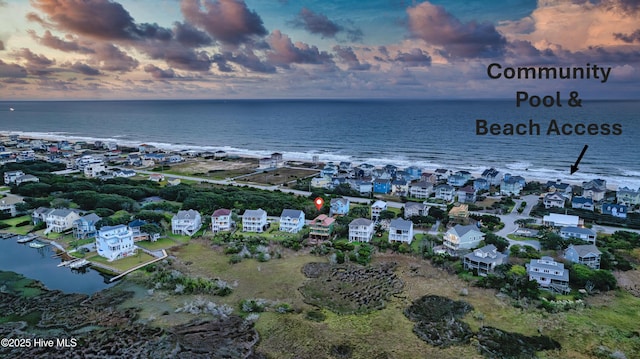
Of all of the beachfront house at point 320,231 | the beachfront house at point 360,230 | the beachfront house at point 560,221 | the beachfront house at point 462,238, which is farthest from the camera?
the beachfront house at point 560,221

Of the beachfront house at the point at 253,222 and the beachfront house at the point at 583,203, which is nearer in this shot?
the beachfront house at the point at 253,222

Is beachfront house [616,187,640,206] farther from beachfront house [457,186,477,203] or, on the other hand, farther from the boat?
the boat

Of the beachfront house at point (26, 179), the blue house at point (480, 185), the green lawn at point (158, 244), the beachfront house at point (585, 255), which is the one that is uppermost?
the beachfront house at point (26, 179)

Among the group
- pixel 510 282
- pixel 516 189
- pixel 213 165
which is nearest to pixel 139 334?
pixel 510 282

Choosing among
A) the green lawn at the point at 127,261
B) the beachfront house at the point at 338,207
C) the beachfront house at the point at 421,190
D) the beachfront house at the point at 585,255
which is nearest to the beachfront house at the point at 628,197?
the beachfront house at the point at 421,190

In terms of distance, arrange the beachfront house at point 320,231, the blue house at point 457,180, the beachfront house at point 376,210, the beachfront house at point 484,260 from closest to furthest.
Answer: the beachfront house at point 484,260
the beachfront house at point 320,231
the beachfront house at point 376,210
the blue house at point 457,180

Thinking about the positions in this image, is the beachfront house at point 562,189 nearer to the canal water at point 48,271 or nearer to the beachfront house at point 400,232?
the beachfront house at point 400,232
